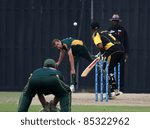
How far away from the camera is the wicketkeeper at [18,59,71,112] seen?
11.6 meters

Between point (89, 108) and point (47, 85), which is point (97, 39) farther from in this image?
point (47, 85)

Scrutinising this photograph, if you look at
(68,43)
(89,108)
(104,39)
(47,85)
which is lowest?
(89,108)

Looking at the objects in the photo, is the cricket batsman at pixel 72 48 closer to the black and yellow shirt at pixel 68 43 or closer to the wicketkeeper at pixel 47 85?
the black and yellow shirt at pixel 68 43

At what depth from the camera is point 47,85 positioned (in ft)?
38.2

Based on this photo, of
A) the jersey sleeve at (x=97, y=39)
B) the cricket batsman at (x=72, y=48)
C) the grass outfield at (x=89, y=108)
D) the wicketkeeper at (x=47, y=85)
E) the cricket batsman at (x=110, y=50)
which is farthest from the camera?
the cricket batsman at (x=72, y=48)

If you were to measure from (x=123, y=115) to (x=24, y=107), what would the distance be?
2.46 metres

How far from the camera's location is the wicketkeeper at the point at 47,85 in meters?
11.6

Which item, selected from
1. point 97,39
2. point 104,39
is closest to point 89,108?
point 97,39

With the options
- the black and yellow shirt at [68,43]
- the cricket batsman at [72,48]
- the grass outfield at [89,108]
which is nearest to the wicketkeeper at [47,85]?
the grass outfield at [89,108]

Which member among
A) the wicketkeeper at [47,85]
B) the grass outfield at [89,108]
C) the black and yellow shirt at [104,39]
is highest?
the black and yellow shirt at [104,39]

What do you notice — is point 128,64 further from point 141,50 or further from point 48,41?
point 48,41

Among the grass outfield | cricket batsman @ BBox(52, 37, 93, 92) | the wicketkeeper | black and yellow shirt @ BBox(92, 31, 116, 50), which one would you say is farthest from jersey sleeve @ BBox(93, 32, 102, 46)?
the wicketkeeper

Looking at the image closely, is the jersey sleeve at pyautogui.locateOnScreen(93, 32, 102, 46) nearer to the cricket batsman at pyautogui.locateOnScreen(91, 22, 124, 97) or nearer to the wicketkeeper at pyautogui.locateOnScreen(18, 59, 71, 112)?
the cricket batsman at pyautogui.locateOnScreen(91, 22, 124, 97)

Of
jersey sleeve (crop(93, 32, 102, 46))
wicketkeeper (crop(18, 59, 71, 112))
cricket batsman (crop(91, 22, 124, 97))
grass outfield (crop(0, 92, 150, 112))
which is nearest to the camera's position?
wicketkeeper (crop(18, 59, 71, 112))
